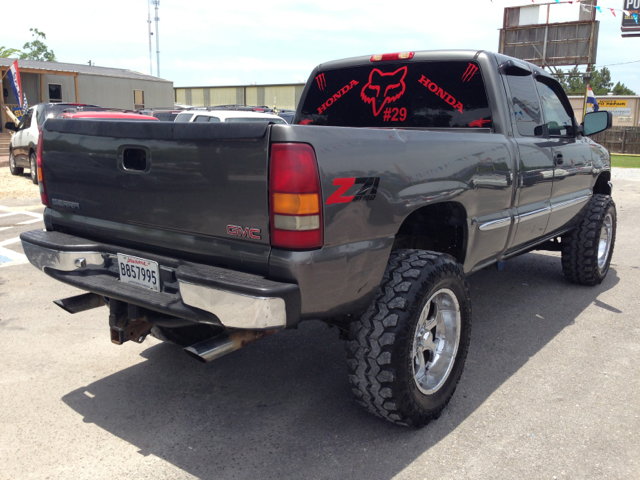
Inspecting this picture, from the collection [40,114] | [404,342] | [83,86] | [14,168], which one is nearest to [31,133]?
[40,114]

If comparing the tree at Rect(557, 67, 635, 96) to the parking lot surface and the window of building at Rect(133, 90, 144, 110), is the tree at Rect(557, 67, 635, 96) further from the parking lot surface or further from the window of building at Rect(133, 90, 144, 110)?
the parking lot surface

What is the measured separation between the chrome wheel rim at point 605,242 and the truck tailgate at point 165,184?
462 centimetres

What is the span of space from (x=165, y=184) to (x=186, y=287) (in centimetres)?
54

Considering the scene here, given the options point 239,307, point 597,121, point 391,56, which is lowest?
point 239,307

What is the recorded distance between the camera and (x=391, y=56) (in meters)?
4.23

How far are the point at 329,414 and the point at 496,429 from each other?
0.90m

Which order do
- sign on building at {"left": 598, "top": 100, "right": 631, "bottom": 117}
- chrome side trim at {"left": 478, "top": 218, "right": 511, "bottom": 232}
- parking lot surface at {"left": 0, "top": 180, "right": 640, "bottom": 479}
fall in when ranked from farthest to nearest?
sign on building at {"left": 598, "top": 100, "right": 631, "bottom": 117} → chrome side trim at {"left": 478, "top": 218, "right": 511, "bottom": 232} → parking lot surface at {"left": 0, "top": 180, "right": 640, "bottom": 479}

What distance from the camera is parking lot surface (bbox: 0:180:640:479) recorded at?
105 inches

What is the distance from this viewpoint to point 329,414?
3.13 m

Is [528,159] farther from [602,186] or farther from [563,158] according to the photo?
[602,186]

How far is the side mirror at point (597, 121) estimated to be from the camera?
195 inches

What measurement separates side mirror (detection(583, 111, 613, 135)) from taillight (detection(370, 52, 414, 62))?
190 cm

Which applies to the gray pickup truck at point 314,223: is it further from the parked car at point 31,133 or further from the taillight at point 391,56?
the parked car at point 31,133

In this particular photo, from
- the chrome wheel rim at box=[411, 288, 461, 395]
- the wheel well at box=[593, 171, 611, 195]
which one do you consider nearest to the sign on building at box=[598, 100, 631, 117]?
the wheel well at box=[593, 171, 611, 195]
